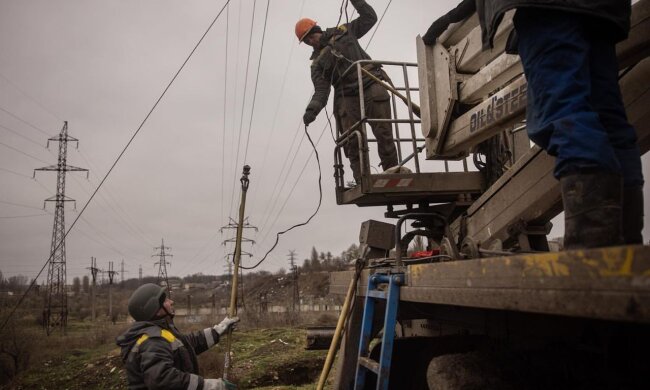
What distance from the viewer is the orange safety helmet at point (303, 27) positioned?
6.16 meters

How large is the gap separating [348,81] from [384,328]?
401cm

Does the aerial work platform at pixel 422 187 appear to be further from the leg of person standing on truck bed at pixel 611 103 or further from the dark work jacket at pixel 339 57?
the leg of person standing on truck bed at pixel 611 103

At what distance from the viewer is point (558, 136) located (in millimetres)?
1632

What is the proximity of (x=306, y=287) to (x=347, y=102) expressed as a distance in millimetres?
63591

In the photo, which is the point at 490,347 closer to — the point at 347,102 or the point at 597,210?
the point at 597,210

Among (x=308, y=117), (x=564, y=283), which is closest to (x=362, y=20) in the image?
(x=308, y=117)

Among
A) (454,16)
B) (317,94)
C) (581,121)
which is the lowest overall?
(581,121)

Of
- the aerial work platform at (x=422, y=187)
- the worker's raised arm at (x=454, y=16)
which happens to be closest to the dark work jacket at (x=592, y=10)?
the worker's raised arm at (x=454, y=16)

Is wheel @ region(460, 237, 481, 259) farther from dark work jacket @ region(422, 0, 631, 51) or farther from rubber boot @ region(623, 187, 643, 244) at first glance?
dark work jacket @ region(422, 0, 631, 51)

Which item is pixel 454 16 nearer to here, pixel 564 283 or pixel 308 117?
pixel 564 283

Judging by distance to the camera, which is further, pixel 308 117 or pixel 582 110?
pixel 308 117

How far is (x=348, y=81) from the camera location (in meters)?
5.71

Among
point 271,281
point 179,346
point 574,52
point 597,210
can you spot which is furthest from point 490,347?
point 271,281

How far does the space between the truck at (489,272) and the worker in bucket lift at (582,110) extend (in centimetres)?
37
